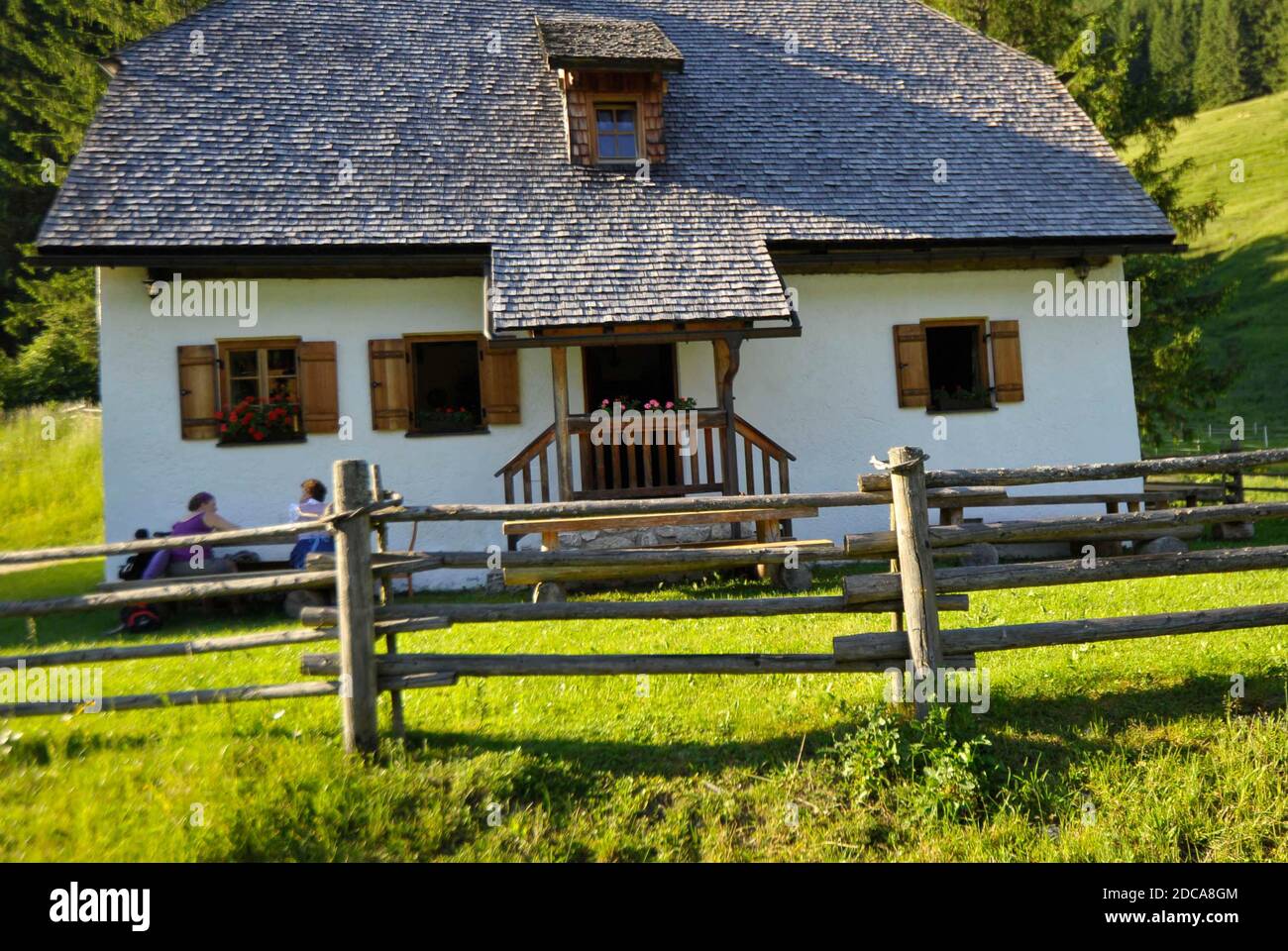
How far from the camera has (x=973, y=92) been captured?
13312 mm

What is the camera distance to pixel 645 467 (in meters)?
9.95

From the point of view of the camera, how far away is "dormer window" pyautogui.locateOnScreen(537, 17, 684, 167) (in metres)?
11.4

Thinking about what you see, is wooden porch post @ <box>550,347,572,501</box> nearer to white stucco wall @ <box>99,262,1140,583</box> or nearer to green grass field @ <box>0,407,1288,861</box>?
white stucco wall @ <box>99,262,1140,583</box>

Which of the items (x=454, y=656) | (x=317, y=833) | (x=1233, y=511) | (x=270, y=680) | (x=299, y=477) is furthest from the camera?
(x=299, y=477)

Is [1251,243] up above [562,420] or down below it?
above

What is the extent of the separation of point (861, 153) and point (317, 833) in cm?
1101

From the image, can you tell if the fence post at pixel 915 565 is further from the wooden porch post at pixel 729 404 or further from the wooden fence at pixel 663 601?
the wooden porch post at pixel 729 404

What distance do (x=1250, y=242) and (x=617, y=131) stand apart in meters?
47.3

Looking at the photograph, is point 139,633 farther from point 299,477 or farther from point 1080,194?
point 1080,194

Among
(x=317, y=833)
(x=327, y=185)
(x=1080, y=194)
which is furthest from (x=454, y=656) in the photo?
(x=1080, y=194)

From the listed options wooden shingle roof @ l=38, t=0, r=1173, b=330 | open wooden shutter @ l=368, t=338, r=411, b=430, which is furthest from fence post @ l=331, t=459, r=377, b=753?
open wooden shutter @ l=368, t=338, r=411, b=430

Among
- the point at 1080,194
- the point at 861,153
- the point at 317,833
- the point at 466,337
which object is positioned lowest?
the point at 317,833

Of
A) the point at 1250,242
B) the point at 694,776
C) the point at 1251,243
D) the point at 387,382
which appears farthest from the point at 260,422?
the point at 1250,242

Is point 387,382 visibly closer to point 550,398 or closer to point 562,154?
point 550,398
